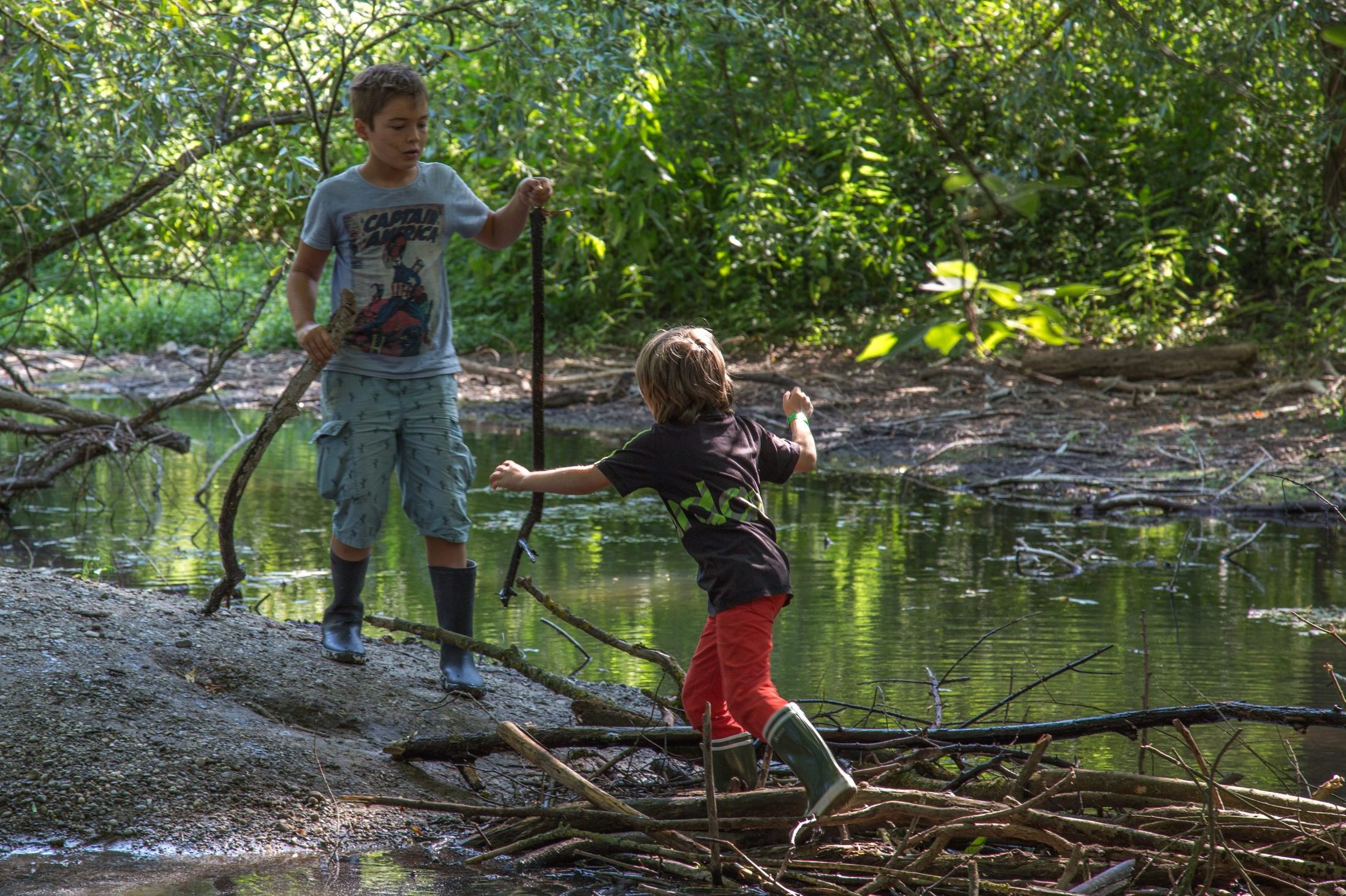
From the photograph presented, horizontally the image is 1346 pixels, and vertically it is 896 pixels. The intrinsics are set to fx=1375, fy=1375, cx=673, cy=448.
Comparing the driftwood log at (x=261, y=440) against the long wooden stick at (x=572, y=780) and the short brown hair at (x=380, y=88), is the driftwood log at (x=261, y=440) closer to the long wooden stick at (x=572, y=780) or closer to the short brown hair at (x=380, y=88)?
the short brown hair at (x=380, y=88)

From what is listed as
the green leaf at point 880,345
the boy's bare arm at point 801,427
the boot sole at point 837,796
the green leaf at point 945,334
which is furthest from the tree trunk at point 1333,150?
the green leaf at point 880,345

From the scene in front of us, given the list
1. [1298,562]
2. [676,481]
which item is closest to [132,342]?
[1298,562]

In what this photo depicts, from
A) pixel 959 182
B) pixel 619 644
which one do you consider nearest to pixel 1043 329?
pixel 959 182

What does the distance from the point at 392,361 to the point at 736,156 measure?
10.7 m

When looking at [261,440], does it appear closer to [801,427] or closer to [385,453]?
[385,453]

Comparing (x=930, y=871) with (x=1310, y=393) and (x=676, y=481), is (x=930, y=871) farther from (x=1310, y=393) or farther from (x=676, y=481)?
(x=1310, y=393)

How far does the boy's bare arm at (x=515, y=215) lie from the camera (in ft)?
12.4

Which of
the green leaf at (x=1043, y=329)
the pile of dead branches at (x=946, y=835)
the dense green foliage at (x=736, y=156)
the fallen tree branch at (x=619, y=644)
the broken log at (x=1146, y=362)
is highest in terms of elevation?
the dense green foliage at (x=736, y=156)

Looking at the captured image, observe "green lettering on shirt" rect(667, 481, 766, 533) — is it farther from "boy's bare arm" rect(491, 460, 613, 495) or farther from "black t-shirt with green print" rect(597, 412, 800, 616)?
"boy's bare arm" rect(491, 460, 613, 495)

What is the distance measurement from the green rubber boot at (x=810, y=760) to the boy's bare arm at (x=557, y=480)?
65 cm

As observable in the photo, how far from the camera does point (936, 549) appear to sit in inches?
266

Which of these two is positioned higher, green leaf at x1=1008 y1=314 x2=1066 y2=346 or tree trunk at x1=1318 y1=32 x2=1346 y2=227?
tree trunk at x1=1318 y1=32 x2=1346 y2=227

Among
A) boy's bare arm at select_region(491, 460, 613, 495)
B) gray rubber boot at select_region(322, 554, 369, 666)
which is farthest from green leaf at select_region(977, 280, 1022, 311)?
gray rubber boot at select_region(322, 554, 369, 666)

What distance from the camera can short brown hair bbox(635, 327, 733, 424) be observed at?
3.10 m
